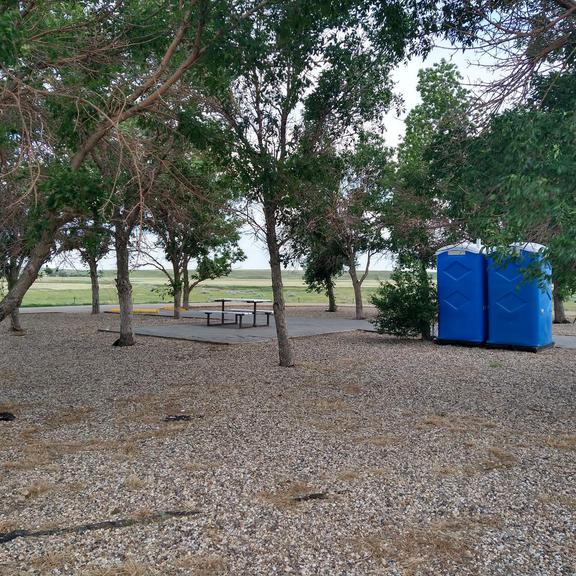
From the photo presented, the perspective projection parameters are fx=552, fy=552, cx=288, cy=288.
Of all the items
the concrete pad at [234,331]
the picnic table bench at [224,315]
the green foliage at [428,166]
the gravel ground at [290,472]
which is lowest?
the gravel ground at [290,472]

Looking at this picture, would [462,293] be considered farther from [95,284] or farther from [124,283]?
[95,284]

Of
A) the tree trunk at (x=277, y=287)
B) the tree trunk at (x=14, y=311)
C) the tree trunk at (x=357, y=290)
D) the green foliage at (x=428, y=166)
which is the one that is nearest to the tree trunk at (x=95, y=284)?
the tree trunk at (x=14, y=311)

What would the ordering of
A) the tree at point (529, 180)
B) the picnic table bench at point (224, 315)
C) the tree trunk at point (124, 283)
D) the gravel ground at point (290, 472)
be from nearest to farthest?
the gravel ground at point (290, 472)
the tree at point (529, 180)
the tree trunk at point (124, 283)
the picnic table bench at point (224, 315)

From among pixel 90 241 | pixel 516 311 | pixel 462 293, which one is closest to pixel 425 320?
pixel 462 293

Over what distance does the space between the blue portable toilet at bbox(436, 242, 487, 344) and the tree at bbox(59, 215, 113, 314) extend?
24.8ft

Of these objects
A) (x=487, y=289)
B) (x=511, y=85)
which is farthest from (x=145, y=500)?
(x=487, y=289)

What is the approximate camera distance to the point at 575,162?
446cm

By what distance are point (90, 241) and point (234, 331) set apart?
399 inches

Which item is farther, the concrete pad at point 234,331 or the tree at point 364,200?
the tree at point 364,200

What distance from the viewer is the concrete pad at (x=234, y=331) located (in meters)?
14.5

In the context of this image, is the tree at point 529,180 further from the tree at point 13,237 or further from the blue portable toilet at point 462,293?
the blue portable toilet at point 462,293

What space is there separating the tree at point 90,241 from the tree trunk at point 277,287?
2802 mm

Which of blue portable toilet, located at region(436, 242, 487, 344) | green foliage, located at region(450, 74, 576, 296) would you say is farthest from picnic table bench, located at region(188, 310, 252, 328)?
green foliage, located at region(450, 74, 576, 296)

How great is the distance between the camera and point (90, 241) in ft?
21.1
